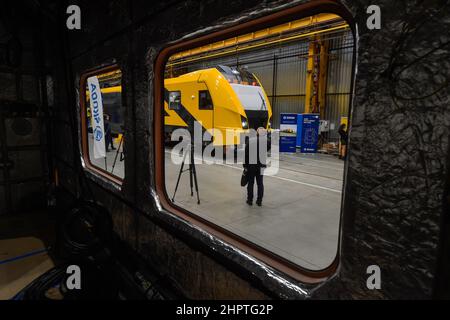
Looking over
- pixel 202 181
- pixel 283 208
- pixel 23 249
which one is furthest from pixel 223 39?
pixel 202 181

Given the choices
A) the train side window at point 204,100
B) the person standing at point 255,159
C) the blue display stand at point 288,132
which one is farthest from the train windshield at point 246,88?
the person standing at point 255,159

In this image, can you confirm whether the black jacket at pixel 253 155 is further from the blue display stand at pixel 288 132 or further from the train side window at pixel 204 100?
the blue display stand at pixel 288 132

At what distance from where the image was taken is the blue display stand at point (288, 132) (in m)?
12.0

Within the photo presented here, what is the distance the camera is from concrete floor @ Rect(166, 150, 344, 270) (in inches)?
153

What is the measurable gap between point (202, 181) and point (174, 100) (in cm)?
518

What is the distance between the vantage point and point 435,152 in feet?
2.89

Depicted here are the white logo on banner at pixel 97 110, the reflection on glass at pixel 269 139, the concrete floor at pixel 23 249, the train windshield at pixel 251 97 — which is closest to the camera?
the concrete floor at pixel 23 249

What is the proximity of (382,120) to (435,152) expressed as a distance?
19cm

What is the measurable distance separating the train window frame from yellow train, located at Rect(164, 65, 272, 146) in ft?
22.8

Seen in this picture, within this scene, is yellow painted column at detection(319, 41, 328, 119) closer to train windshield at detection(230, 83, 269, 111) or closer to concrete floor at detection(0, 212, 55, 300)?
train windshield at detection(230, 83, 269, 111)

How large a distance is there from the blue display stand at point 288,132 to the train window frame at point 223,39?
10239mm

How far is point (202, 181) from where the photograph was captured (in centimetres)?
729

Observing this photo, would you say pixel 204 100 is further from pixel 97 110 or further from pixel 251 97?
pixel 97 110
